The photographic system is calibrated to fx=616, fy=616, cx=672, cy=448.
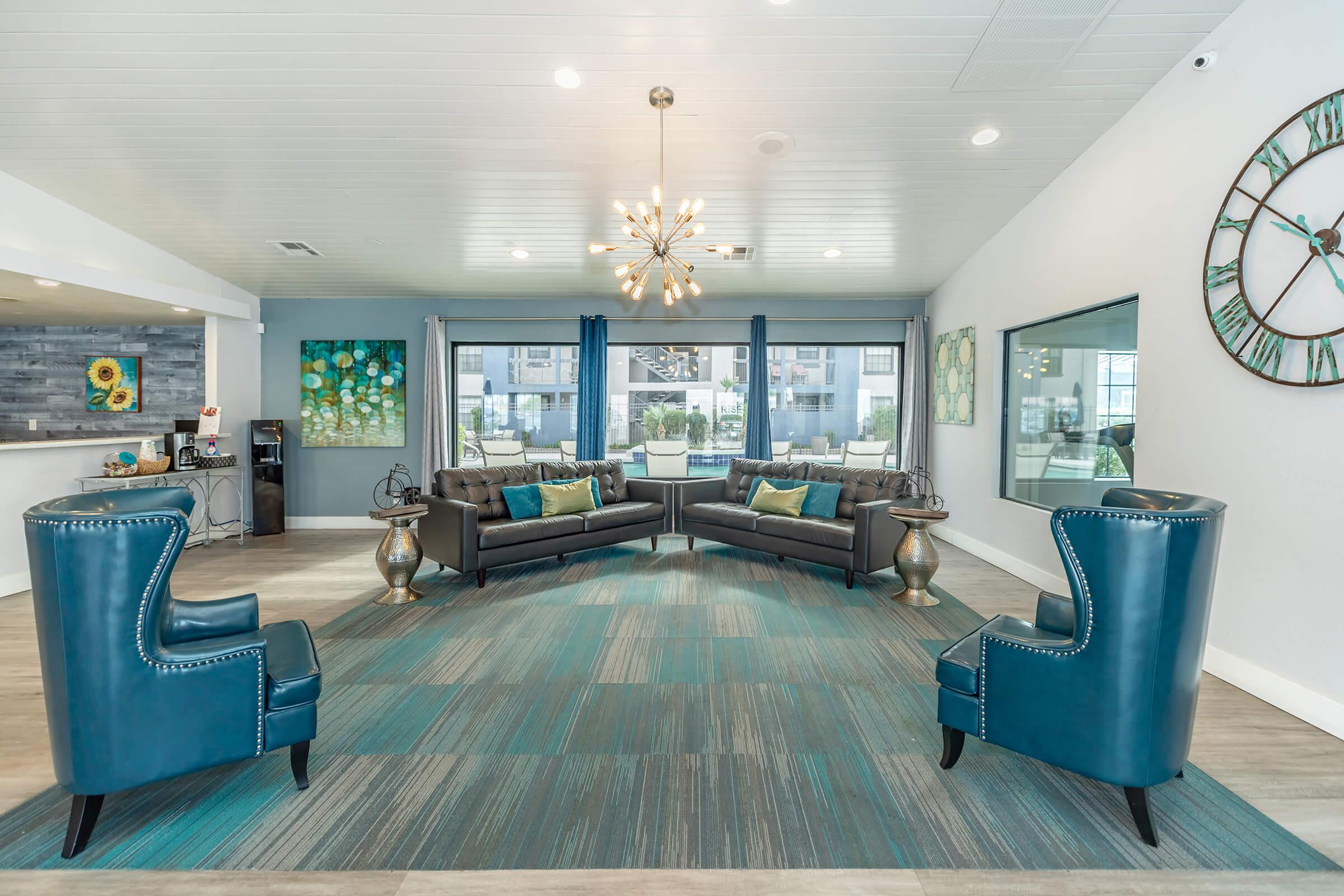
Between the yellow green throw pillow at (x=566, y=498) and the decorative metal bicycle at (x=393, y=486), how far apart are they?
8.72ft

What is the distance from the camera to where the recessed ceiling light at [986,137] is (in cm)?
407

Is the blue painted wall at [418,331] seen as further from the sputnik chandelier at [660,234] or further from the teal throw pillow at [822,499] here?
the teal throw pillow at [822,499]

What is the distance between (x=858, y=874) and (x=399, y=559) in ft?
12.0

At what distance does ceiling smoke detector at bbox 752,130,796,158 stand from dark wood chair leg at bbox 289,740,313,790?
13.5ft

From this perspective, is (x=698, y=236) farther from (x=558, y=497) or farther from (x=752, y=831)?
(x=752, y=831)

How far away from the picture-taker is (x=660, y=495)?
6.11 meters

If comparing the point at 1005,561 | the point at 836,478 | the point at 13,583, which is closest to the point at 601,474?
the point at 836,478

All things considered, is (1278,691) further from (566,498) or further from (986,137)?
(566,498)

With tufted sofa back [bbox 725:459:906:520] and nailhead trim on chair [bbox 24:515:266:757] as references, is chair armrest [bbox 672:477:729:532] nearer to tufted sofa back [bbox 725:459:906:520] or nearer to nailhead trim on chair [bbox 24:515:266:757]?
tufted sofa back [bbox 725:459:906:520]

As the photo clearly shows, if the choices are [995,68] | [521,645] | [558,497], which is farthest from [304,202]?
[995,68]

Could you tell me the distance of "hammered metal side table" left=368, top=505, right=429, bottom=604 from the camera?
14.4ft

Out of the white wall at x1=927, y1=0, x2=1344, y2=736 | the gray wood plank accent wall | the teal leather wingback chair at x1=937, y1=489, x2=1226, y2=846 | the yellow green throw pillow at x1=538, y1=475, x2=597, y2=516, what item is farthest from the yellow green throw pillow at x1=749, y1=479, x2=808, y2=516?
the gray wood plank accent wall

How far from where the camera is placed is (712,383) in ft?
25.2

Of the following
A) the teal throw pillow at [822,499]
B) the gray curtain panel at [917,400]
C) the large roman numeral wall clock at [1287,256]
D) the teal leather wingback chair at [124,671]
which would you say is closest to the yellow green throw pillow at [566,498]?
the teal throw pillow at [822,499]
